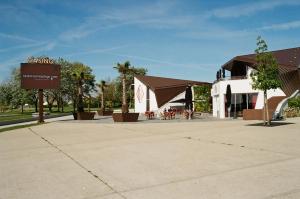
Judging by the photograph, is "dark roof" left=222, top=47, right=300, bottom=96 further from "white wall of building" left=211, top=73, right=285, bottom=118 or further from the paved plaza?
the paved plaza

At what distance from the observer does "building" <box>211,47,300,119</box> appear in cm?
2970

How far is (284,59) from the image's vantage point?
3347cm

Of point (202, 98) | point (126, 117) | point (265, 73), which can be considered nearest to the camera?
point (265, 73)

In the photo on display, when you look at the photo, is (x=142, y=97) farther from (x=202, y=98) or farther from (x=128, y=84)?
(x=128, y=84)

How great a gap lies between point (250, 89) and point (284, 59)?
5.26 meters

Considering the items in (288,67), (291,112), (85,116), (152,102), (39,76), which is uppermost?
(288,67)

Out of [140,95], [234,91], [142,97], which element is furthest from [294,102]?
[140,95]

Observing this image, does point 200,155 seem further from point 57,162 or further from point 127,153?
point 57,162

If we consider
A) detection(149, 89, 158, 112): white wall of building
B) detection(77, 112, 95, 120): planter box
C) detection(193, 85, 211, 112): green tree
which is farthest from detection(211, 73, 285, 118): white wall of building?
detection(77, 112, 95, 120): planter box

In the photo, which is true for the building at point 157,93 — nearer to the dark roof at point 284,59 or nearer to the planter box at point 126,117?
the dark roof at point 284,59

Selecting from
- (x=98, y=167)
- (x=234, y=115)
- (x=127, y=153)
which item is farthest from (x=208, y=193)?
(x=234, y=115)

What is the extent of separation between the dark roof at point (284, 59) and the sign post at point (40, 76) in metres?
17.4

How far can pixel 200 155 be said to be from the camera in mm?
10164

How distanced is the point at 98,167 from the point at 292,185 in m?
4.61
